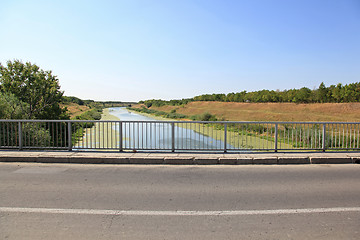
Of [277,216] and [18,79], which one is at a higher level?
[18,79]

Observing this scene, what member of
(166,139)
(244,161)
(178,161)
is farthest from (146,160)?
(166,139)

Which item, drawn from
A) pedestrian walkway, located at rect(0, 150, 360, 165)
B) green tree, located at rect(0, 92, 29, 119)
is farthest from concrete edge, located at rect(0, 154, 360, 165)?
green tree, located at rect(0, 92, 29, 119)

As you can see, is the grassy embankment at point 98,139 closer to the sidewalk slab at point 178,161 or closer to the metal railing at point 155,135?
the metal railing at point 155,135

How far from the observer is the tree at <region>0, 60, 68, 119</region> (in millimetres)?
16672

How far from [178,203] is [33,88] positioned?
17558 mm

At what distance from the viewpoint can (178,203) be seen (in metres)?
4.21

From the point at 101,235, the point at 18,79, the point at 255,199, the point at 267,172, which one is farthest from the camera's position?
the point at 18,79

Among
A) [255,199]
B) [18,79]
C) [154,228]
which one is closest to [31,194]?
[154,228]

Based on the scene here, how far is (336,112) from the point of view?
1889 inches

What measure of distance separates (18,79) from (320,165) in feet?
62.4

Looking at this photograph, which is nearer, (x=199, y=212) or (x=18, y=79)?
(x=199, y=212)

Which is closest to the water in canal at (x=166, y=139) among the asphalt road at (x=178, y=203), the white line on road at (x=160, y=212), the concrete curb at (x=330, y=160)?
the asphalt road at (x=178, y=203)

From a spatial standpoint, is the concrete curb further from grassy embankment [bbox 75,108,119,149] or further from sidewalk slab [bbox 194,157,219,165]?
grassy embankment [bbox 75,108,119,149]

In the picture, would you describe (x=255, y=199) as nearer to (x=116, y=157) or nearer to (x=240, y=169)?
(x=240, y=169)
